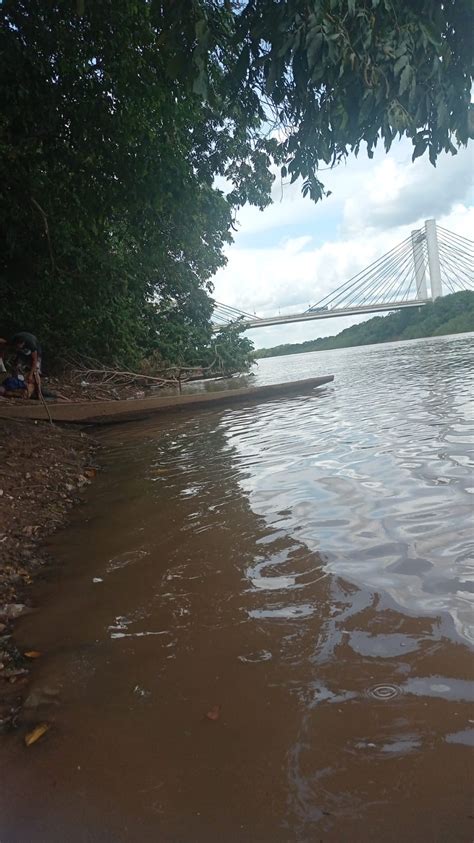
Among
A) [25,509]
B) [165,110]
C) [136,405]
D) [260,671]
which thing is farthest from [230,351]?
[260,671]

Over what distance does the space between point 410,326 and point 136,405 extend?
46.8 metres

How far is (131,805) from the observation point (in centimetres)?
109

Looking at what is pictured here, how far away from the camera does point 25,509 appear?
10.9 feet

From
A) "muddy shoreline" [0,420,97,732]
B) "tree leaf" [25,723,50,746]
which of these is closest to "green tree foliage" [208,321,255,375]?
"muddy shoreline" [0,420,97,732]

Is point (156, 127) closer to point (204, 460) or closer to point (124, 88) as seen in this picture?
point (124, 88)

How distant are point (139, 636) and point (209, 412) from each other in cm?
754

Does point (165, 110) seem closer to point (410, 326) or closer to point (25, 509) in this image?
point (25, 509)

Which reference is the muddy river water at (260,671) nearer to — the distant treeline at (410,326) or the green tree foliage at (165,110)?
the green tree foliage at (165,110)

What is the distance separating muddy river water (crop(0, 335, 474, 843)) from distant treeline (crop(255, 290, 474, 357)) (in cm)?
3280

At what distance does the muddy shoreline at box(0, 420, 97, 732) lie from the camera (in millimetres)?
1685

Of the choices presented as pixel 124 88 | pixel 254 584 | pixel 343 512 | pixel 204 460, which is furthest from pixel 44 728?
pixel 124 88

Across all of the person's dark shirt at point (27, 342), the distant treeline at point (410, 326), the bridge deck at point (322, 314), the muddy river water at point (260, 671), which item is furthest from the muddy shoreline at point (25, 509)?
the distant treeline at point (410, 326)

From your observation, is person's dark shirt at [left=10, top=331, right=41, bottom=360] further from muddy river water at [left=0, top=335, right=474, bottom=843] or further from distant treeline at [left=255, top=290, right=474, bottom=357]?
distant treeline at [left=255, top=290, right=474, bottom=357]

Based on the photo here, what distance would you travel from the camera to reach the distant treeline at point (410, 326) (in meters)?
43.1
